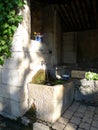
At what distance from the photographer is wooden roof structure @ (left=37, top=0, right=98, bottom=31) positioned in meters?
5.40

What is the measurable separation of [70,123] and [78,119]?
255 millimetres

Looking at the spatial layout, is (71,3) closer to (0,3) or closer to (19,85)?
(0,3)

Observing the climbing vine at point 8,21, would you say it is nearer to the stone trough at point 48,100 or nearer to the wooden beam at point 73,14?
the stone trough at point 48,100

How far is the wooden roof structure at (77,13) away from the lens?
5398 millimetres

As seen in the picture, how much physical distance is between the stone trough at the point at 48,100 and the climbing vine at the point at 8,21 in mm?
928

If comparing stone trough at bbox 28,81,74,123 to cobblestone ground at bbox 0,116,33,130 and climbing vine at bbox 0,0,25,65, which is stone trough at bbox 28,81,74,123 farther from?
climbing vine at bbox 0,0,25,65

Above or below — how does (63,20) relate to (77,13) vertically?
below

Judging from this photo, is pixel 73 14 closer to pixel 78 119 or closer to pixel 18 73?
pixel 18 73

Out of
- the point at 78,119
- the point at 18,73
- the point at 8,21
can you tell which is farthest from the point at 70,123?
the point at 8,21

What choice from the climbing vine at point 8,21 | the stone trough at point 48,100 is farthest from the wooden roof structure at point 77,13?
the stone trough at point 48,100

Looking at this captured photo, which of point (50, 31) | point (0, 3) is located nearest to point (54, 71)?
point (50, 31)

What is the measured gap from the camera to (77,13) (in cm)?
610

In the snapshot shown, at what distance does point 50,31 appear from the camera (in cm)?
537

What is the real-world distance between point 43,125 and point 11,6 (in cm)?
232
